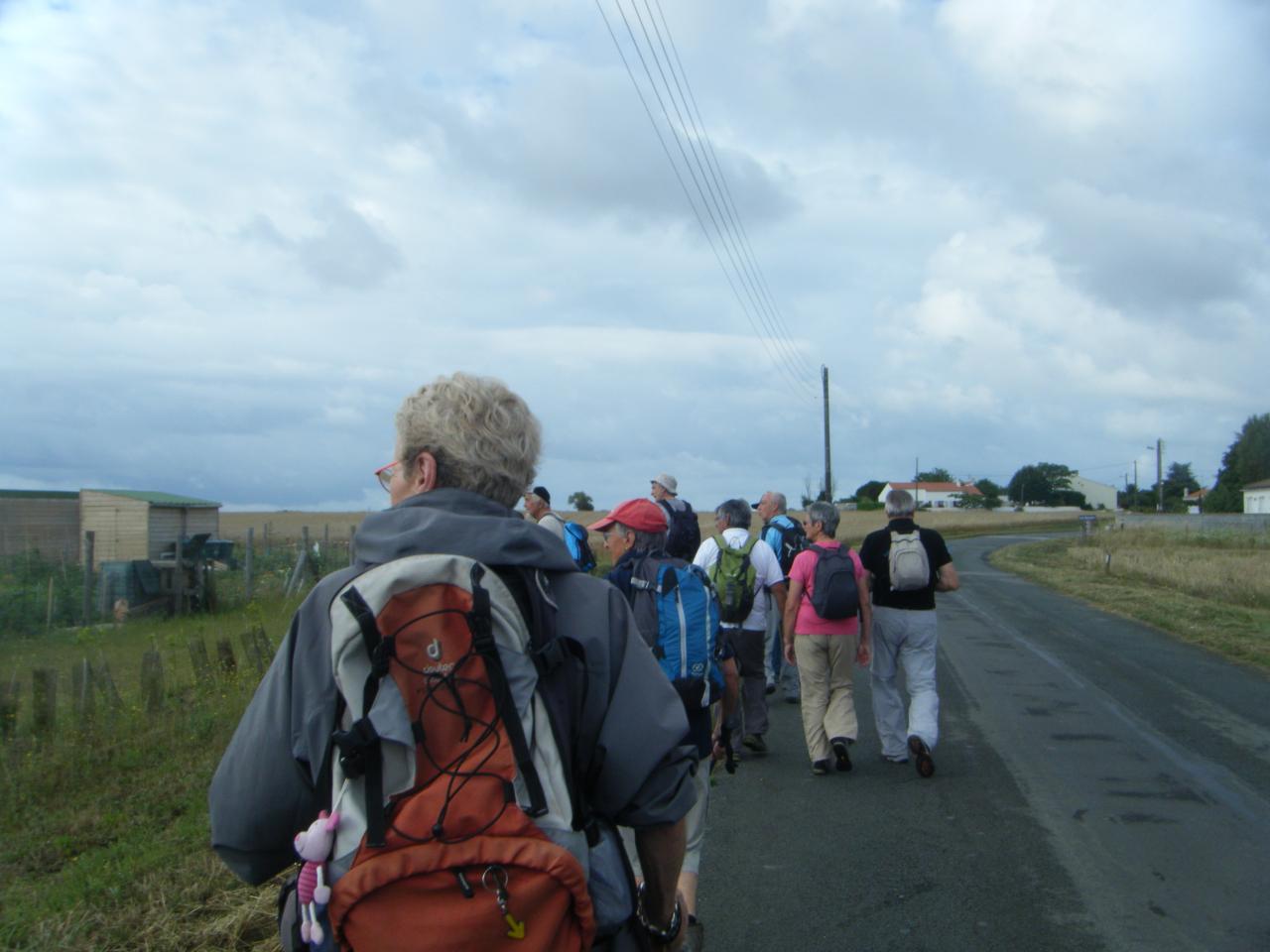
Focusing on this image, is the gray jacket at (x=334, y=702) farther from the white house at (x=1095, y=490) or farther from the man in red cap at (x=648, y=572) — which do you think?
the white house at (x=1095, y=490)

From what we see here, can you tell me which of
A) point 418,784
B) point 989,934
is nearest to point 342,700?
point 418,784

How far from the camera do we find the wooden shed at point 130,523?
27547 mm

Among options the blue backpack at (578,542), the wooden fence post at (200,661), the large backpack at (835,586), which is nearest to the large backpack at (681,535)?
the large backpack at (835,586)

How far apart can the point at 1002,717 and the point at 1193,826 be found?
3.15m

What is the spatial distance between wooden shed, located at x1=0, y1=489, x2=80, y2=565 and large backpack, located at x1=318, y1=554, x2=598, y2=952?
28512 millimetres

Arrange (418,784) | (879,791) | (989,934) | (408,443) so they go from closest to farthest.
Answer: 1. (418,784)
2. (408,443)
3. (989,934)
4. (879,791)

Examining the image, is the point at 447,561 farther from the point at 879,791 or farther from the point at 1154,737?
the point at 1154,737

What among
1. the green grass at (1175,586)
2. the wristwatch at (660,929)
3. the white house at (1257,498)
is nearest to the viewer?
the wristwatch at (660,929)

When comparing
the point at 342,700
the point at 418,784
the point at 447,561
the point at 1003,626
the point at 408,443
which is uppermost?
the point at 408,443

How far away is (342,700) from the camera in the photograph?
1.96 meters

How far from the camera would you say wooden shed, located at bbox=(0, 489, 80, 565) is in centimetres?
2798

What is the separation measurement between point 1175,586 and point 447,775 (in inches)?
1047

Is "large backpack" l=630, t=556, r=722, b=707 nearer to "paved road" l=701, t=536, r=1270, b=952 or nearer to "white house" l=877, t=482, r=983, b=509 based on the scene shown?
"paved road" l=701, t=536, r=1270, b=952

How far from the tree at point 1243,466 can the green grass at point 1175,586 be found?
6638cm
